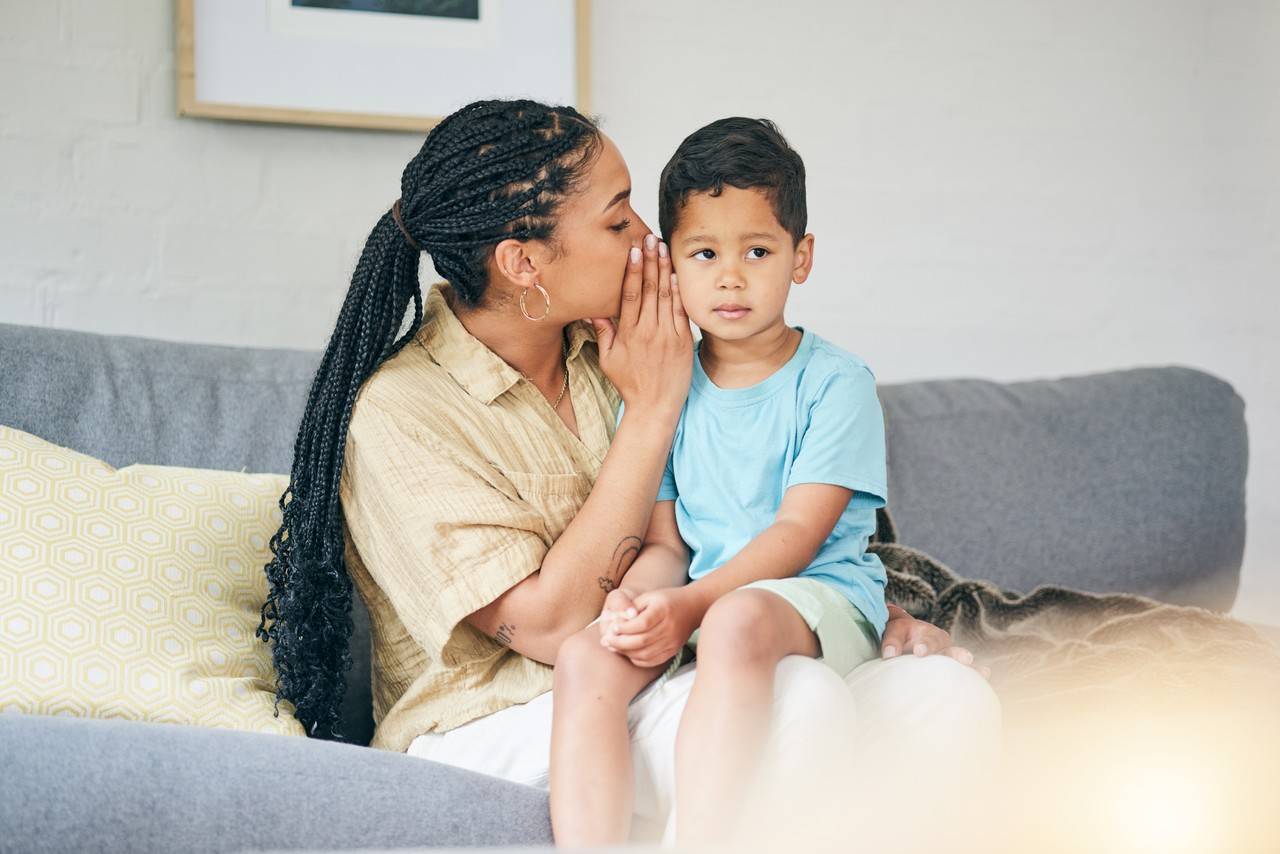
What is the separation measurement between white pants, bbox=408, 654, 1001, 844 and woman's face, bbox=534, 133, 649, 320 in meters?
0.46

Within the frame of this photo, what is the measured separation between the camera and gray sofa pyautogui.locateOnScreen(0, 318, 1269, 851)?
1085 mm

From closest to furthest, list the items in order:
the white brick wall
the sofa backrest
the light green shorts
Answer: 1. the light green shorts
2. the sofa backrest
3. the white brick wall

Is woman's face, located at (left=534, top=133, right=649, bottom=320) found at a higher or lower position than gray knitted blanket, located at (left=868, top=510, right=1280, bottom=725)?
higher

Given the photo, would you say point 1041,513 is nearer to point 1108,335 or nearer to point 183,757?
point 1108,335

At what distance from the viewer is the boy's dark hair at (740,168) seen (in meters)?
1.47

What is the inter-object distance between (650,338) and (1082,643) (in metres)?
0.79

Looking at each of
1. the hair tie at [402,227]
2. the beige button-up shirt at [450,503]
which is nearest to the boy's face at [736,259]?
the beige button-up shirt at [450,503]

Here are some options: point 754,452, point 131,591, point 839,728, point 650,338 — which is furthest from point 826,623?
point 131,591

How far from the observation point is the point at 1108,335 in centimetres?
272

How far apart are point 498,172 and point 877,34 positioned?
132 cm

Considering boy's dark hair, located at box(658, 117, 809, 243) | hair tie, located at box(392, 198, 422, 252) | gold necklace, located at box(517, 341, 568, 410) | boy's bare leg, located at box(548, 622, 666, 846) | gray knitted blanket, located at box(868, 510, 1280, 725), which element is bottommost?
gray knitted blanket, located at box(868, 510, 1280, 725)

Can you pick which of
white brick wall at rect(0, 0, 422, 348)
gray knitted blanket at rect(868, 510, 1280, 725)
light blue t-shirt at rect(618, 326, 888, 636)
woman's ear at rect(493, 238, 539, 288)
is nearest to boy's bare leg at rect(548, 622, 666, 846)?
light blue t-shirt at rect(618, 326, 888, 636)

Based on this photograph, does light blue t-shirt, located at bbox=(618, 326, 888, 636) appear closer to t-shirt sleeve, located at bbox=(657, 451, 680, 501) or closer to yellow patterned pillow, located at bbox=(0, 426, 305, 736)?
t-shirt sleeve, located at bbox=(657, 451, 680, 501)

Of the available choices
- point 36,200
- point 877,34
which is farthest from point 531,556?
point 877,34
